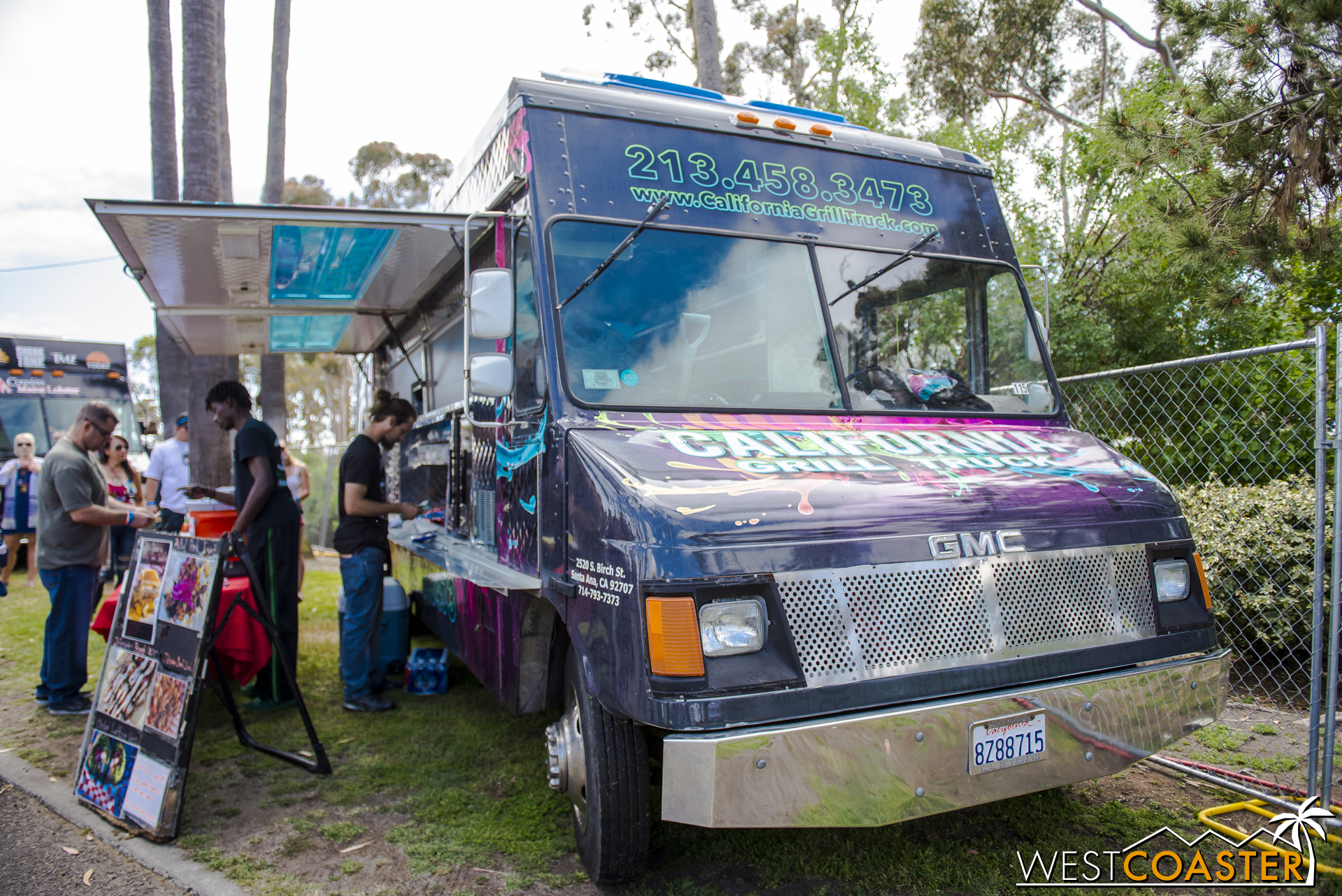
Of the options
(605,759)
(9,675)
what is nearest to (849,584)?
(605,759)

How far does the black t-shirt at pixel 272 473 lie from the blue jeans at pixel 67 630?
1081mm

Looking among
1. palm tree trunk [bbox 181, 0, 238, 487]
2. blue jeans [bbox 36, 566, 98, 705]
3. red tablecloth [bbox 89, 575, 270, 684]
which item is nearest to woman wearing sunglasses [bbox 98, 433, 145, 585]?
palm tree trunk [bbox 181, 0, 238, 487]

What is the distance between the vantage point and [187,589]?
13.1ft

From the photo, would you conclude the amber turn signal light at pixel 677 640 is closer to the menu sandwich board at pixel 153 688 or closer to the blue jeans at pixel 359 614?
the menu sandwich board at pixel 153 688

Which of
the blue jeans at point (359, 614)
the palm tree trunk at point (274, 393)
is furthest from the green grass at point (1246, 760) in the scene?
the palm tree trunk at point (274, 393)

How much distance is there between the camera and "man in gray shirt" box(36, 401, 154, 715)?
5.12m

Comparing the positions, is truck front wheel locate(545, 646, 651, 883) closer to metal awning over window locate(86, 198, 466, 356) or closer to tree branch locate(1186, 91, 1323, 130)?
metal awning over window locate(86, 198, 466, 356)

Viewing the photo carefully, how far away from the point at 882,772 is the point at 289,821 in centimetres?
289

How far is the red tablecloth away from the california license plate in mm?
4165

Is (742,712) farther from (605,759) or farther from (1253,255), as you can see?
(1253,255)

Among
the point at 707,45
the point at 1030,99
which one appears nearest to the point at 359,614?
the point at 707,45

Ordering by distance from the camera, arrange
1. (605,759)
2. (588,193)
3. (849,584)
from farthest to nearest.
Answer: (588,193)
(605,759)
(849,584)

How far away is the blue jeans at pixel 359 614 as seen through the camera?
17.7 ft

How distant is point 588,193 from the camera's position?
3584 mm
